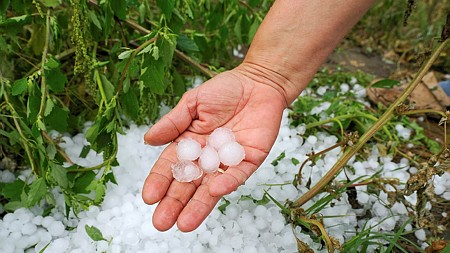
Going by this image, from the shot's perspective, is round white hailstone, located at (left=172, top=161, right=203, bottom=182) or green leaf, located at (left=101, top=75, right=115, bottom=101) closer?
round white hailstone, located at (left=172, top=161, right=203, bottom=182)

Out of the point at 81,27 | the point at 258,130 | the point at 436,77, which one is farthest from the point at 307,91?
the point at 81,27

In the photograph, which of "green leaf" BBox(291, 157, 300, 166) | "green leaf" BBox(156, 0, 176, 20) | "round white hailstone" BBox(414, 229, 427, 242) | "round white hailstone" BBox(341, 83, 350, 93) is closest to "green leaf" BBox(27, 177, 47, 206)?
"green leaf" BBox(156, 0, 176, 20)

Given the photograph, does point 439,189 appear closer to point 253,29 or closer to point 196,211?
point 253,29

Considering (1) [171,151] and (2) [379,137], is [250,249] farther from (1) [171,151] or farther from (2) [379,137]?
(2) [379,137]

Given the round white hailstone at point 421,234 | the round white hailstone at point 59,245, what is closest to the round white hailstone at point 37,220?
the round white hailstone at point 59,245

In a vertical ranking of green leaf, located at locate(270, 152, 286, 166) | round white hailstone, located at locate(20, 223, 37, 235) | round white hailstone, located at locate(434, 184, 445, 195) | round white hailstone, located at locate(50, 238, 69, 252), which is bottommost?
round white hailstone, located at locate(434, 184, 445, 195)

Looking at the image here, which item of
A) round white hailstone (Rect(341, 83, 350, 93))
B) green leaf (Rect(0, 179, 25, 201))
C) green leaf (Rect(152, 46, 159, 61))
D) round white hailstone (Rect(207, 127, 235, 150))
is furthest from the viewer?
round white hailstone (Rect(341, 83, 350, 93))

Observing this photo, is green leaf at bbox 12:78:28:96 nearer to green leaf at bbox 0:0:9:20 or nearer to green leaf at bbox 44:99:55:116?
green leaf at bbox 44:99:55:116

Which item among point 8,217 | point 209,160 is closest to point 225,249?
point 209,160
